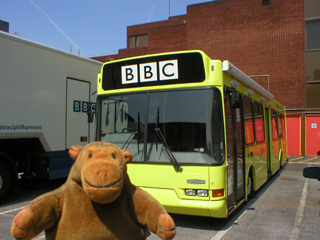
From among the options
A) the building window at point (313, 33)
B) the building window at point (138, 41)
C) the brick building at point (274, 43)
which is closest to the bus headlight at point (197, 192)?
the brick building at point (274, 43)

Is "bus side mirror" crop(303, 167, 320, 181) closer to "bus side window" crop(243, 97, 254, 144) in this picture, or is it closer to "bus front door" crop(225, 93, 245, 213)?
"bus front door" crop(225, 93, 245, 213)

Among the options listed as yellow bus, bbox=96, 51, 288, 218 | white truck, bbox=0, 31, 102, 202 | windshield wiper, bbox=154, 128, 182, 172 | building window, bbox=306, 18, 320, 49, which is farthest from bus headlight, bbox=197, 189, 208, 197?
building window, bbox=306, 18, 320, 49

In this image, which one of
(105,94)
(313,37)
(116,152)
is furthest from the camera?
(313,37)

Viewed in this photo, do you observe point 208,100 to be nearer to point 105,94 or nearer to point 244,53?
point 105,94

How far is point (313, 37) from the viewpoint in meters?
19.6

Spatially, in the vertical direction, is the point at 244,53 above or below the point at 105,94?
above

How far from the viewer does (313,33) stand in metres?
19.6

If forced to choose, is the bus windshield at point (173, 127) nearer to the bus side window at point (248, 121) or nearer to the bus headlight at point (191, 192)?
the bus headlight at point (191, 192)

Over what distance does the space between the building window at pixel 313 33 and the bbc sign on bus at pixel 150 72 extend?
1757cm

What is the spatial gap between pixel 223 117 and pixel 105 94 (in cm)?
228

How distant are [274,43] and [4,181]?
61.3 ft

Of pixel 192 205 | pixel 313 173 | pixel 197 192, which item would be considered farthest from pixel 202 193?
pixel 313 173

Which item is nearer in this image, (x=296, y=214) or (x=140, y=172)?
(x=140, y=172)

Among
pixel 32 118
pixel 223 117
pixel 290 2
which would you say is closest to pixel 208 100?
pixel 223 117
